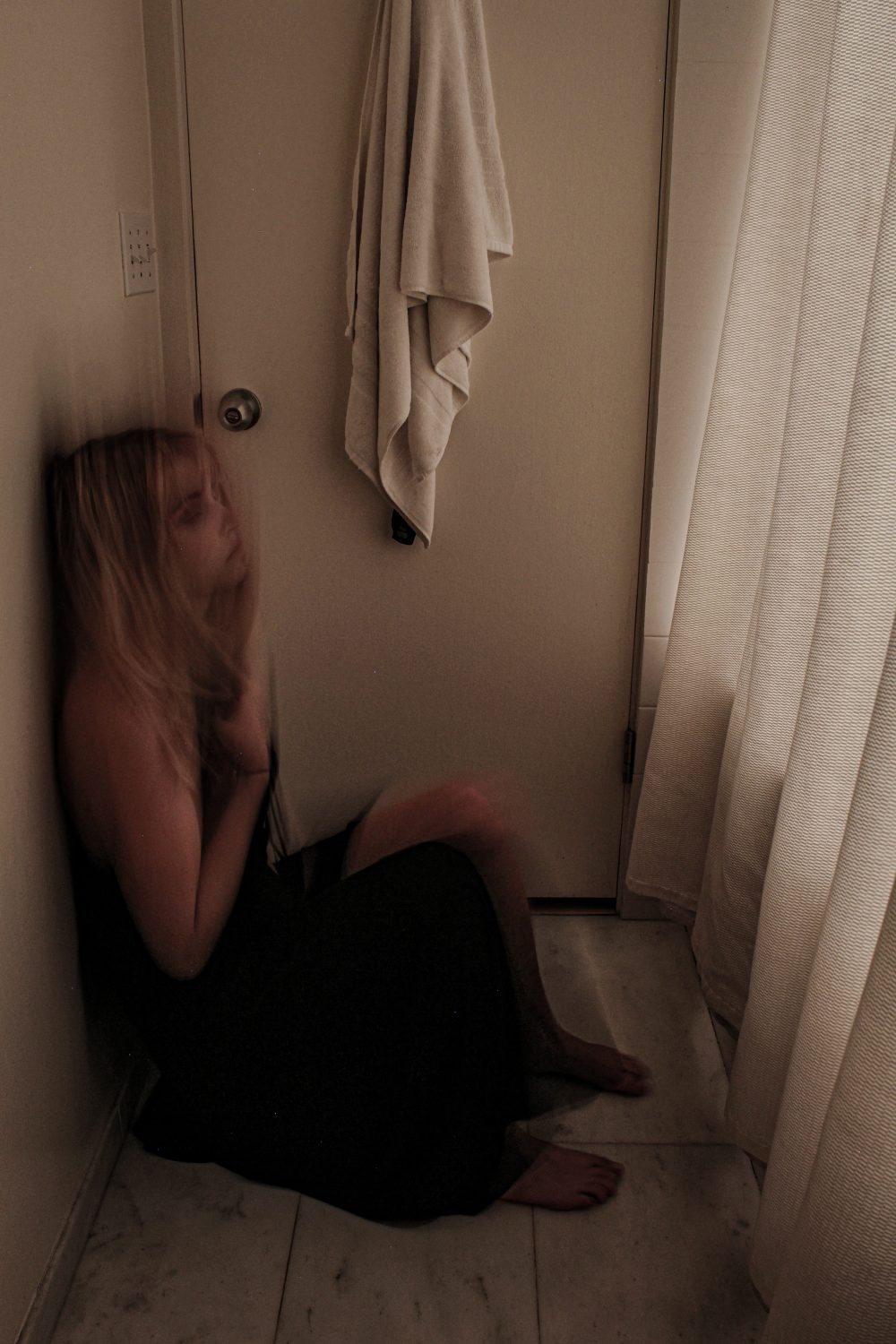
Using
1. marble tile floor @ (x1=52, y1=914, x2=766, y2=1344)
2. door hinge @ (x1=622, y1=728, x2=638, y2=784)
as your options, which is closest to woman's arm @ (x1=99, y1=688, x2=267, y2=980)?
marble tile floor @ (x1=52, y1=914, x2=766, y2=1344)

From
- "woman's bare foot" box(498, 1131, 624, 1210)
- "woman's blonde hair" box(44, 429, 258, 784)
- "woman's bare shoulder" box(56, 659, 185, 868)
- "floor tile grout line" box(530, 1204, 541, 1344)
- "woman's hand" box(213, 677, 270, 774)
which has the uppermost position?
"woman's blonde hair" box(44, 429, 258, 784)

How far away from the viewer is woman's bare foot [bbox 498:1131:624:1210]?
1.44 meters

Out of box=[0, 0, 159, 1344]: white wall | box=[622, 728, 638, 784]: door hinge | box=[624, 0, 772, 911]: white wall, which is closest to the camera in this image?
box=[0, 0, 159, 1344]: white wall

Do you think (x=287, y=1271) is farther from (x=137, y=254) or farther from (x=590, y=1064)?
(x=137, y=254)

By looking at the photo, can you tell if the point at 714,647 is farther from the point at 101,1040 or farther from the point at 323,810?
the point at 101,1040

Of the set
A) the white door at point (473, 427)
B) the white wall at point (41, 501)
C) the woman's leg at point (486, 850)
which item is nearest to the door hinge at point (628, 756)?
the white door at point (473, 427)

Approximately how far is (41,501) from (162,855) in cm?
42

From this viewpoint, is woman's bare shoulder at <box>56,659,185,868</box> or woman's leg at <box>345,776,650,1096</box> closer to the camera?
woman's bare shoulder at <box>56,659,185,868</box>

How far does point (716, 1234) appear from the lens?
1.41 meters

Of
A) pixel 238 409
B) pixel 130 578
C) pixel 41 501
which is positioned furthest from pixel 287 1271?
pixel 238 409

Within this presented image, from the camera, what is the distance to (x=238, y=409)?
1790 mm

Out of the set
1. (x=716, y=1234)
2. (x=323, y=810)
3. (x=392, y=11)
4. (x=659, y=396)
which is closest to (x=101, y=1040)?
(x=323, y=810)

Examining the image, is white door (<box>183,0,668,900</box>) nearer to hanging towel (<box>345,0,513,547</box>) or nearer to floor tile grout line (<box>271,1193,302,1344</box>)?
hanging towel (<box>345,0,513,547</box>)

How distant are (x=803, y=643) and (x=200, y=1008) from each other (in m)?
0.90
